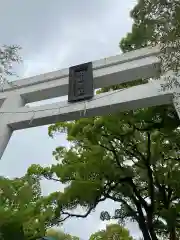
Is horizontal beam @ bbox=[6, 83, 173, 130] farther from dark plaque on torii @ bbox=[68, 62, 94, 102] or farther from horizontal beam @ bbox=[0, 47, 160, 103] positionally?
horizontal beam @ bbox=[0, 47, 160, 103]

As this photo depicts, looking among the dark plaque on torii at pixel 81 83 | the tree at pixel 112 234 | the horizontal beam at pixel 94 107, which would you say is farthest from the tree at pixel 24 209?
the tree at pixel 112 234

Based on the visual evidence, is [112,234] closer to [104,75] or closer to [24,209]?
[24,209]

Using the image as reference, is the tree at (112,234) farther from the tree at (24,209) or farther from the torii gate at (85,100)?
the torii gate at (85,100)

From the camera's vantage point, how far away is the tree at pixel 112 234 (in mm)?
11009

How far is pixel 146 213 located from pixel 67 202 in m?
1.63

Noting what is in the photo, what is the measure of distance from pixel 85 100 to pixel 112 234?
24.0 feet

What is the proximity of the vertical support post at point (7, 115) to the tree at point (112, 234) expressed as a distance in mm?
6687

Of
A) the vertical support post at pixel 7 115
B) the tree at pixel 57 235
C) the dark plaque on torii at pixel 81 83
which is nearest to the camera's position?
the dark plaque on torii at pixel 81 83

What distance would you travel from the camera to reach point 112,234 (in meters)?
11.0

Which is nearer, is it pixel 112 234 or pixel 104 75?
pixel 104 75

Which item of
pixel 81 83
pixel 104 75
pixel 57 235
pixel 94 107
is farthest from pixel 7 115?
pixel 57 235

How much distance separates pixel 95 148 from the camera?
6.84 meters

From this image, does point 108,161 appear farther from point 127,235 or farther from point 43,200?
point 127,235

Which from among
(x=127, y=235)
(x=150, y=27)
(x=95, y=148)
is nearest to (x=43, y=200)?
(x=95, y=148)
